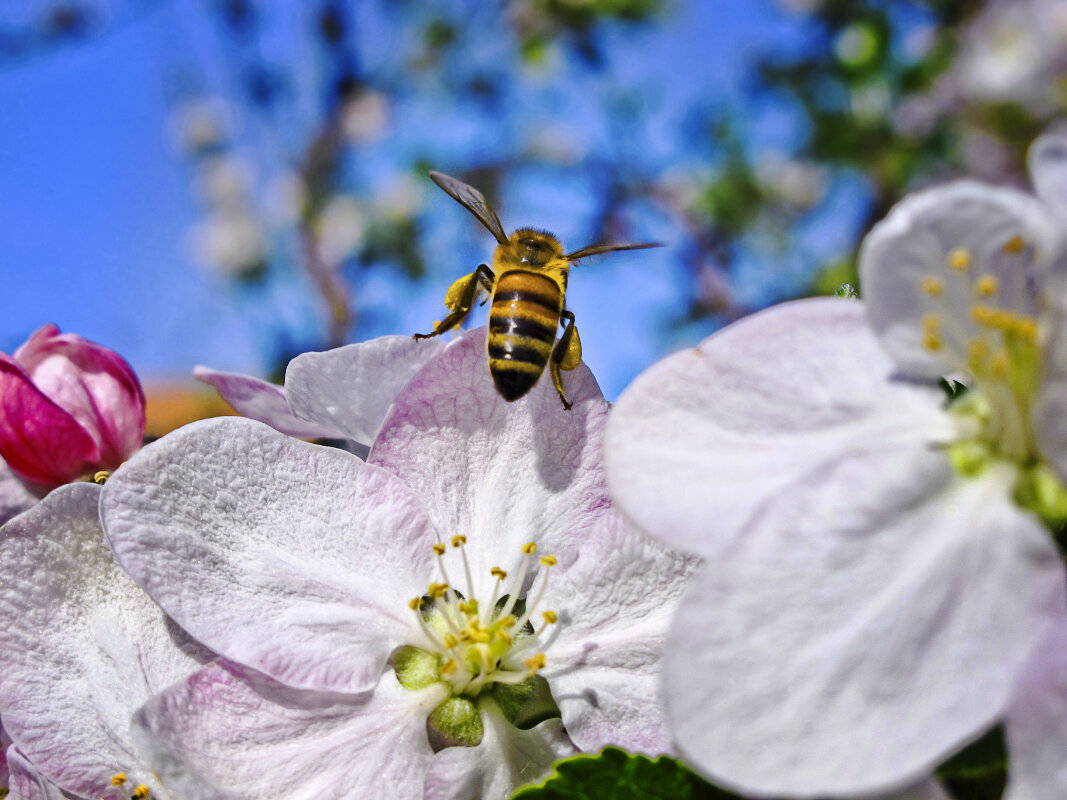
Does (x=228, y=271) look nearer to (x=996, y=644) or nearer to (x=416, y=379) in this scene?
(x=416, y=379)

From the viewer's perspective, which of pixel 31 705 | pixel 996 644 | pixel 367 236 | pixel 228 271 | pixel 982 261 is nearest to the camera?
pixel 996 644

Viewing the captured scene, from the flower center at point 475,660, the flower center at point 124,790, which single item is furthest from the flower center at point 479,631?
the flower center at point 124,790

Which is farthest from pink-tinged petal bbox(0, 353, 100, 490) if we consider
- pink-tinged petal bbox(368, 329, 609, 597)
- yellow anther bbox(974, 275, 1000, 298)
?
yellow anther bbox(974, 275, 1000, 298)

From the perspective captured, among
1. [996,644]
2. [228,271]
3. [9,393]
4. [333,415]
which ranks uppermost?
[9,393]

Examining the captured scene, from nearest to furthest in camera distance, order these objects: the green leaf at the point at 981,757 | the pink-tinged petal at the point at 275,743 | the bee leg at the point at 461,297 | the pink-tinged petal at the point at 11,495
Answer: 1. the green leaf at the point at 981,757
2. the pink-tinged petal at the point at 275,743
3. the pink-tinged petal at the point at 11,495
4. the bee leg at the point at 461,297

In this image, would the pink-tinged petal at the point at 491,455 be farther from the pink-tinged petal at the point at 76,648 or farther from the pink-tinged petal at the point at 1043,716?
the pink-tinged petal at the point at 1043,716

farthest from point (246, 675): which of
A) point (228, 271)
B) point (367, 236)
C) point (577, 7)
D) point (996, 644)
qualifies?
point (228, 271)

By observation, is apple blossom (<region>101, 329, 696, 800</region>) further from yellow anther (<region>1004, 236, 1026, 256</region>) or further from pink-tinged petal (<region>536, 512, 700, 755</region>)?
yellow anther (<region>1004, 236, 1026, 256</region>)
